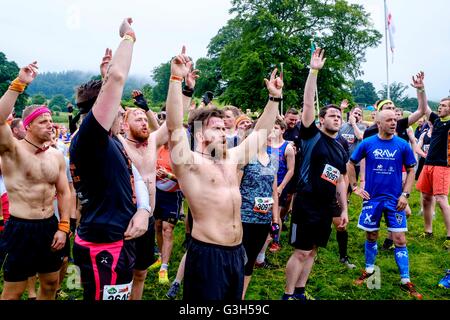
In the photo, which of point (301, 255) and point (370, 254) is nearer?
point (301, 255)

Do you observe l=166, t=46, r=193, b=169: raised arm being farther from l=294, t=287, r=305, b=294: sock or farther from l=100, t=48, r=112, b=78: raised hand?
l=294, t=287, r=305, b=294: sock

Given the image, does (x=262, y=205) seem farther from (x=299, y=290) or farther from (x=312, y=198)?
(x=299, y=290)

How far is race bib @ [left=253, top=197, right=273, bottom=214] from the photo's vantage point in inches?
161

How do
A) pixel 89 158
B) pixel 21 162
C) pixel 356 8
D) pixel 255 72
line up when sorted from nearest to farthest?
pixel 89 158 < pixel 21 162 < pixel 255 72 < pixel 356 8

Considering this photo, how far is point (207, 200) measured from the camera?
9.59 ft

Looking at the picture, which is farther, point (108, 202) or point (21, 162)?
point (21, 162)

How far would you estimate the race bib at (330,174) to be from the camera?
4504 mm

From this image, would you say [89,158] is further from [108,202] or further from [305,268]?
[305,268]

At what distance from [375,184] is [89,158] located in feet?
13.2

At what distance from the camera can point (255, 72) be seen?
29.8m

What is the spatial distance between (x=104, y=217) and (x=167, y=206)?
9.36ft

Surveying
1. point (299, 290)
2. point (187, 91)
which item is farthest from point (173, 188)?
point (187, 91)

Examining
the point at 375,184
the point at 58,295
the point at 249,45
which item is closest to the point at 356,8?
the point at 249,45

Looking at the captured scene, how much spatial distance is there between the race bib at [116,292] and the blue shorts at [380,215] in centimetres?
362
